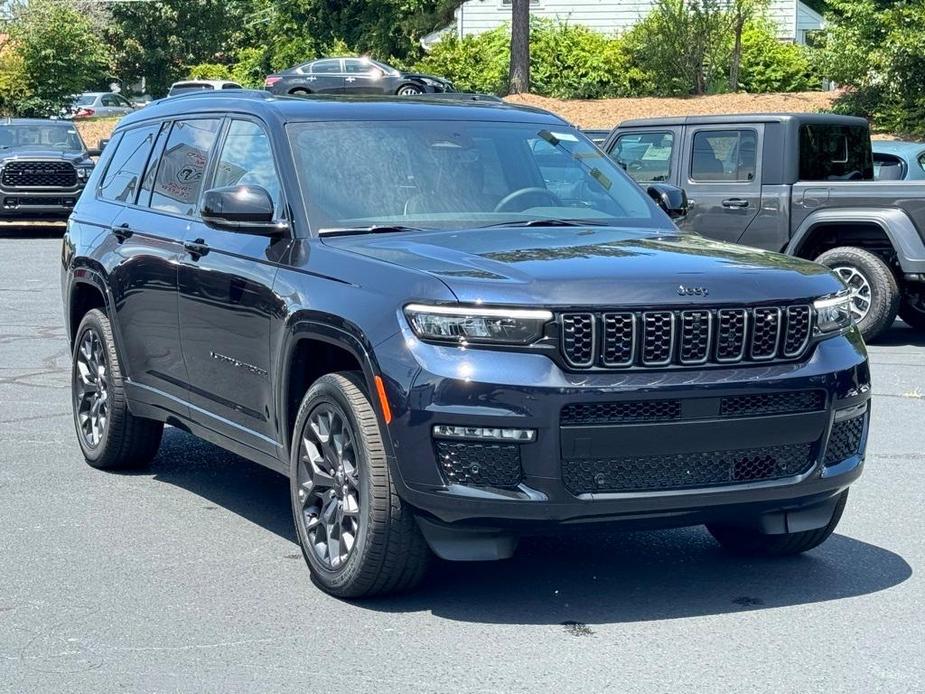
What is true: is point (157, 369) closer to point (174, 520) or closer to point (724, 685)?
point (174, 520)

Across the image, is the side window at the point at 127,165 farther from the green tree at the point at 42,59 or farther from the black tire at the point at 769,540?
the green tree at the point at 42,59

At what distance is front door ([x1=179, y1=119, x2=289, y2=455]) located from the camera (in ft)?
20.0

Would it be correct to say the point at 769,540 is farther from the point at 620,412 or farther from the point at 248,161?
the point at 248,161

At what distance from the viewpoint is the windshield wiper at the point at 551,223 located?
20.6 ft

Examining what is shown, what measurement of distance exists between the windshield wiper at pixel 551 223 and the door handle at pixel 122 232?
6.91 ft

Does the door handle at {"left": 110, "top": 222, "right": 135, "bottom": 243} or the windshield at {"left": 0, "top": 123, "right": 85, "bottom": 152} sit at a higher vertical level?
the door handle at {"left": 110, "top": 222, "right": 135, "bottom": 243}

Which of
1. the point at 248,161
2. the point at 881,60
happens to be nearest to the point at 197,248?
the point at 248,161

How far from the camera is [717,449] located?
516 cm

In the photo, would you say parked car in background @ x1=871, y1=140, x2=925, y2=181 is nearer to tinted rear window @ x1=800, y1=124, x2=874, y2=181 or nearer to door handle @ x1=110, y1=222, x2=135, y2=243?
tinted rear window @ x1=800, y1=124, x2=874, y2=181

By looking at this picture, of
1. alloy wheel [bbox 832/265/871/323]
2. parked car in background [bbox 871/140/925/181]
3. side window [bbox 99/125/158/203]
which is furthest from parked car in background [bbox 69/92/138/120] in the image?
side window [bbox 99/125/158/203]

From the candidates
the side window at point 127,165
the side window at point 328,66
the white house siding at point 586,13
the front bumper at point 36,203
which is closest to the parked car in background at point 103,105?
the white house siding at point 586,13

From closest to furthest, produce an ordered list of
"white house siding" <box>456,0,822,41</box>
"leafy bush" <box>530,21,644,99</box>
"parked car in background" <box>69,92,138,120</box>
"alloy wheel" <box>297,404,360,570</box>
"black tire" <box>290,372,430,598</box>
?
"black tire" <box>290,372,430,598</box> < "alloy wheel" <box>297,404,360,570</box> < "leafy bush" <box>530,21,644,99</box> < "white house siding" <box>456,0,822,41</box> < "parked car in background" <box>69,92,138,120</box>

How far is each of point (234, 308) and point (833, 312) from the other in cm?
238

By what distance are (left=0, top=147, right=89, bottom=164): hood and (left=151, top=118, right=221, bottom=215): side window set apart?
18.2 meters
